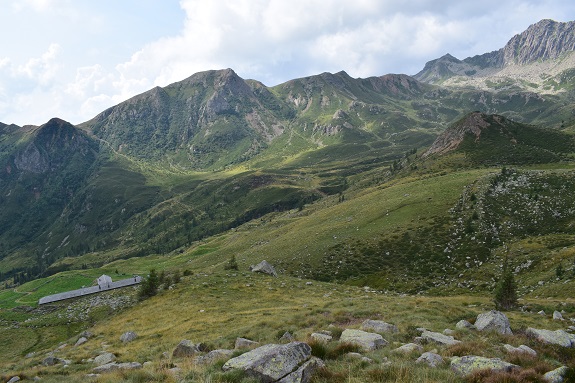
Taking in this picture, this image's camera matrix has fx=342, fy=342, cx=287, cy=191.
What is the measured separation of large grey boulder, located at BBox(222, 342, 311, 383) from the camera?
34.6 feet

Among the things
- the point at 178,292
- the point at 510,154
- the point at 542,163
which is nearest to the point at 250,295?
the point at 178,292

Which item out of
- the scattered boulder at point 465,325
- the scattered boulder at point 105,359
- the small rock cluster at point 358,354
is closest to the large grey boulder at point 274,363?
the small rock cluster at point 358,354

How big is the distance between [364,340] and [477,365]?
523cm

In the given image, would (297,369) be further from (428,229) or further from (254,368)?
(428,229)

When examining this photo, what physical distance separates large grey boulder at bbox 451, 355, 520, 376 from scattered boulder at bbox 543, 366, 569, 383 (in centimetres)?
81

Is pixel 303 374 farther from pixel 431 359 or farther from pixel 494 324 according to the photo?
pixel 494 324

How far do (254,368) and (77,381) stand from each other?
8.95 m

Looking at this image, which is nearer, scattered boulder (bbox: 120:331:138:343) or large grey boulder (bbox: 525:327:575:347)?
large grey boulder (bbox: 525:327:575:347)

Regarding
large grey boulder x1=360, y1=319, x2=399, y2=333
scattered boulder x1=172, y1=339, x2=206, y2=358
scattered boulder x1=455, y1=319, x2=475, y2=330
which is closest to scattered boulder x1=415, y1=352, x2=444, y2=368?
large grey boulder x1=360, y1=319, x2=399, y2=333

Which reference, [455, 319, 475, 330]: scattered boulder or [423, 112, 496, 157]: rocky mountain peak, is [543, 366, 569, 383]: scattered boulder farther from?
[423, 112, 496, 157]: rocky mountain peak

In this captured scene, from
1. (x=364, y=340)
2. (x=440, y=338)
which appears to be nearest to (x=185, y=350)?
(x=364, y=340)

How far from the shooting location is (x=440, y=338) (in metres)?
15.4

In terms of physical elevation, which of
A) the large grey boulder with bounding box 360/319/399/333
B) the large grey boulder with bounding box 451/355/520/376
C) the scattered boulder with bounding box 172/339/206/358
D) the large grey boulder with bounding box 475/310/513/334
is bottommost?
the large grey boulder with bounding box 475/310/513/334

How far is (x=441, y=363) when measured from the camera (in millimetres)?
11344
